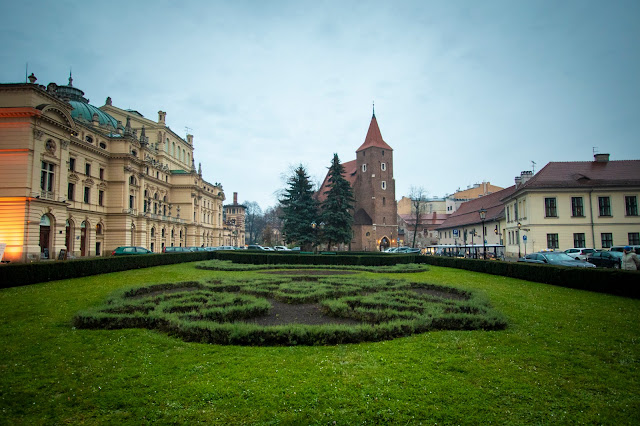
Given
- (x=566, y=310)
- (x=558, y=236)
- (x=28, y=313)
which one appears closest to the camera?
(x=28, y=313)

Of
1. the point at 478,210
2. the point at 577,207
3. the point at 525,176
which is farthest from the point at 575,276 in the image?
the point at 478,210

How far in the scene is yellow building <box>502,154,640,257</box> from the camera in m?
33.3

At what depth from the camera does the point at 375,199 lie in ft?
224

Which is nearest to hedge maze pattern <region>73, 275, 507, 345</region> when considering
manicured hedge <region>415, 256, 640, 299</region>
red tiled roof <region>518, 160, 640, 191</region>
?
manicured hedge <region>415, 256, 640, 299</region>

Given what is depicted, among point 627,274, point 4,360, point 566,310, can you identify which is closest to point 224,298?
point 4,360

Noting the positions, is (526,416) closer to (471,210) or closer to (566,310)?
(566,310)

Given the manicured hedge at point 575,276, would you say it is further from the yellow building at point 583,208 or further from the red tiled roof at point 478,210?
the red tiled roof at point 478,210

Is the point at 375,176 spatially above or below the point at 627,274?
above

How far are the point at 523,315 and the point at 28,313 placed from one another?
13.4 meters

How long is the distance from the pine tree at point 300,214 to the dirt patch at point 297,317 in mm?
39960

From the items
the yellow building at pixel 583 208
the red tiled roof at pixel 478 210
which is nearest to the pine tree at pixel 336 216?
the red tiled roof at pixel 478 210

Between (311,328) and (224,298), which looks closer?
(311,328)

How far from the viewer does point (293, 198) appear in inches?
2092

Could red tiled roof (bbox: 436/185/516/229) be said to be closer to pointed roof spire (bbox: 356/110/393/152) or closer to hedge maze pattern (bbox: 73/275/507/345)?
pointed roof spire (bbox: 356/110/393/152)
